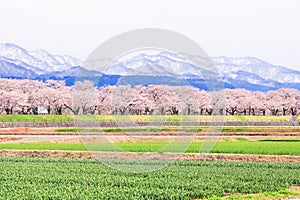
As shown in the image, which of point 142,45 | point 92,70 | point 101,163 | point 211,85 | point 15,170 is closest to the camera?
point 142,45

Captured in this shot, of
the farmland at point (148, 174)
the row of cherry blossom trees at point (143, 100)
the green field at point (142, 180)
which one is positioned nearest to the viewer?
the green field at point (142, 180)

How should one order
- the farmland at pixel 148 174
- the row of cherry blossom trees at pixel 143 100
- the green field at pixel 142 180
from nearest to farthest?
the green field at pixel 142 180 < the farmland at pixel 148 174 < the row of cherry blossom trees at pixel 143 100

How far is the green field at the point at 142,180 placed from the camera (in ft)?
53.6

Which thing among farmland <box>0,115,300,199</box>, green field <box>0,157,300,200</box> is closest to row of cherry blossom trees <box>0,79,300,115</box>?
farmland <box>0,115,300,199</box>

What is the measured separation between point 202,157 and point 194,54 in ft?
41.4

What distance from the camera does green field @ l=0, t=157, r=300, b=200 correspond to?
53.6 feet

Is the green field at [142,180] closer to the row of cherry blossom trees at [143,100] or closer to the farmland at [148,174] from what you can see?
the farmland at [148,174]

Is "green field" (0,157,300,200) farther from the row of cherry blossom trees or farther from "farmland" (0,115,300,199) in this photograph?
the row of cherry blossom trees

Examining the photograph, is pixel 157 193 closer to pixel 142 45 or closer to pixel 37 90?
pixel 142 45

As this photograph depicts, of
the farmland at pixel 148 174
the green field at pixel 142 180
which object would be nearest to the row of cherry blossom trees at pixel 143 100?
the farmland at pixel 148 174

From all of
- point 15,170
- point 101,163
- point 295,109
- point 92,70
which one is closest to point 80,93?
point 101,163

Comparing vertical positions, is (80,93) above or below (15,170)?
above

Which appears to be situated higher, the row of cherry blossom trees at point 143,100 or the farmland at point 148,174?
the row of cherry blossom trees at point 143,100

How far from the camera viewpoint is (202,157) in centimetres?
3003
